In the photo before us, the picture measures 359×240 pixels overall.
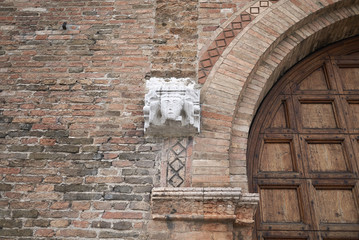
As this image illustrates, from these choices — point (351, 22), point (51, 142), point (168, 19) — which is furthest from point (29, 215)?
point (351, 22)

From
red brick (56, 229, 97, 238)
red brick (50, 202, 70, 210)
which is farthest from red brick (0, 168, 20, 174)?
red brick (56, 229, 97, 238)

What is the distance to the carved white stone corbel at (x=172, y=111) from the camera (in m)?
3.21

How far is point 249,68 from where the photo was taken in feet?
11.6

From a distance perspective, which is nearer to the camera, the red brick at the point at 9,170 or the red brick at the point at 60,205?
the red brick at the point at 60,205

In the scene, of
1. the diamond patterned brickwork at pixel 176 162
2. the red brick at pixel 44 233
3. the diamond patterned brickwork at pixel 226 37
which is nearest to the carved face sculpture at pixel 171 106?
the diamond patterned brickwork at pixel 176 162

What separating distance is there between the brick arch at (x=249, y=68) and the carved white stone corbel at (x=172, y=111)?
5.4 inches

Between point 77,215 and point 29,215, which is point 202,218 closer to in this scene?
point 77,215

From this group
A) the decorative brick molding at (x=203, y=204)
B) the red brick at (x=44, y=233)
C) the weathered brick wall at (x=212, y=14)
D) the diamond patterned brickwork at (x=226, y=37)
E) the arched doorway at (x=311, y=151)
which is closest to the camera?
the decorative brick molding at (x=203, y=204)

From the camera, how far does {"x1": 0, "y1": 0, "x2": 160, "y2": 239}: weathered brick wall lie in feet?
9.83

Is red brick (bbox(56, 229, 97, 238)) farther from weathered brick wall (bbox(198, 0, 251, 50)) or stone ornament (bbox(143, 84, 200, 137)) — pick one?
weathered brick wall (bbox(198, 0, 251, 50))

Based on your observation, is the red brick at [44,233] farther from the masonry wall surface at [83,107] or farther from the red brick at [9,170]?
the red brick at [9,170]

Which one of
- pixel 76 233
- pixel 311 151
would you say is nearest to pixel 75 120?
pixel 76 233

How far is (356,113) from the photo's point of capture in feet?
12.7

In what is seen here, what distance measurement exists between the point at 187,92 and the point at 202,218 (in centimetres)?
122
